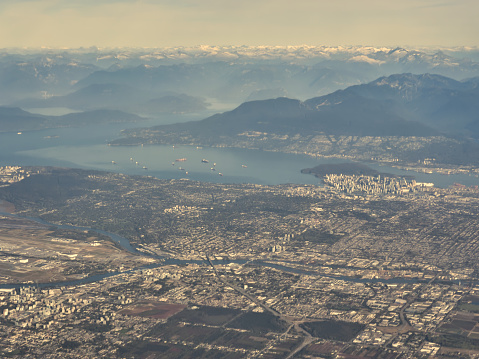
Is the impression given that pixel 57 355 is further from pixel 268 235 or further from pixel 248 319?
pixel 268 235

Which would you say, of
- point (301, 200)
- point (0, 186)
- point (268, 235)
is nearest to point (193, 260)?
point (268, 235)

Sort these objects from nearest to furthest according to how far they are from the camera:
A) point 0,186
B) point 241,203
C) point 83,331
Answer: point 83,331 < point 241,203 < point 0,186

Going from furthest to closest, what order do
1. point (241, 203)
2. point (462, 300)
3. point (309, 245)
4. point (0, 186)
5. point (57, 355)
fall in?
point (0, 186) < point (241, 203) < point (309, 245) < point (462, 300) < point (57, 355)

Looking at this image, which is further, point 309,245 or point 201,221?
point 201,221

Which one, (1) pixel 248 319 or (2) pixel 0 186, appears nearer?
(1) pixel 248 319

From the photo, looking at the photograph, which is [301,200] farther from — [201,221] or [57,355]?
[57,355]

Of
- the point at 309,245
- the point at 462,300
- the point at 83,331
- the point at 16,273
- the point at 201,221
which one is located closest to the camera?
the point at 83,331

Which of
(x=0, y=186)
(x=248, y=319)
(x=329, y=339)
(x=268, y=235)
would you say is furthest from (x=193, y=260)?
(x=0, y=186)

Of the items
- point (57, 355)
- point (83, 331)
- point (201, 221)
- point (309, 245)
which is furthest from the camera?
point (201, 221)
